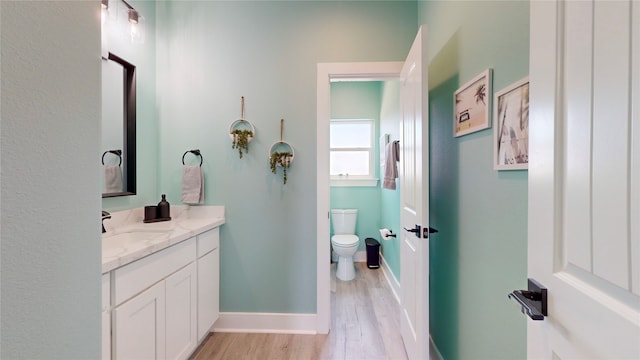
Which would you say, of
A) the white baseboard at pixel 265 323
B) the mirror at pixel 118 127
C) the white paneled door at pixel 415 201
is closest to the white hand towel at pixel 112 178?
the mirror at pixel 118 127

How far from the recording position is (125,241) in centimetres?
134

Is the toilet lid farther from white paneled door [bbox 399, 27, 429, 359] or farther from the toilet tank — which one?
white paneled door [bbox 399, 27, 429, 359]

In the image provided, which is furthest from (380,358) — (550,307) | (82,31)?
(82,31)

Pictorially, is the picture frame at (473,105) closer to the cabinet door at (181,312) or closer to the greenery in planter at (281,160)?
the greenery in planter at (281,160)

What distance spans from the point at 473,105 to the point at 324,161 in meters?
1.09

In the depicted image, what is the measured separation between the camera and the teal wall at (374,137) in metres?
3.61

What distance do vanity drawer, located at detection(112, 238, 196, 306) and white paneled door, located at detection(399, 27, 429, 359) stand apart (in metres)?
1.41

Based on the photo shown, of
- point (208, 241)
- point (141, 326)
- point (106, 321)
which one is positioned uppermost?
point (208, 241)

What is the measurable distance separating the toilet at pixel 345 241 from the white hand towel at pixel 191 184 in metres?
1.69

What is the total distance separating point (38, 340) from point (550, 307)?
1.05 meters

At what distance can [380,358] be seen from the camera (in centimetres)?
171

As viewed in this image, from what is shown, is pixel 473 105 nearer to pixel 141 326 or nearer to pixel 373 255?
pixel 141 326

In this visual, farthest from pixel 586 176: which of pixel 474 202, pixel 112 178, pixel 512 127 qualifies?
pixel 112 178

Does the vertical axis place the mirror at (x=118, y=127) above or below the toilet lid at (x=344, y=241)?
above
